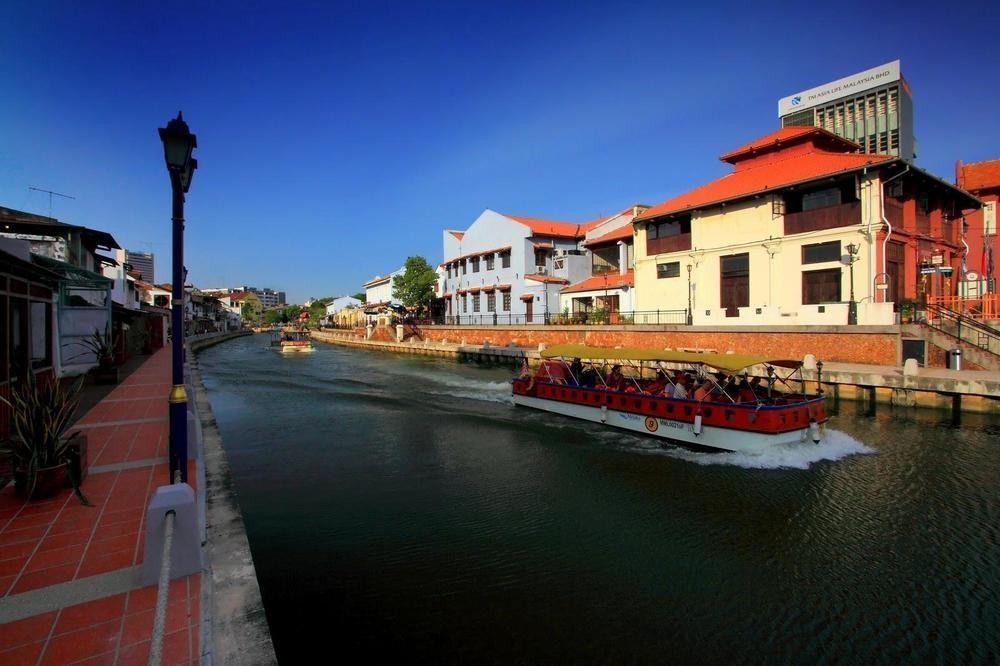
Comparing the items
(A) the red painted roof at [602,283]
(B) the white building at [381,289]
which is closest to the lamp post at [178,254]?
(A) the red painted roof at [602,283]

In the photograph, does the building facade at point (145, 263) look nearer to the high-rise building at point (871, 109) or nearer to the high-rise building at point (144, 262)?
the high-rise building at point (144, 262)

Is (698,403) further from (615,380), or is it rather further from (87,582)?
(87,582)

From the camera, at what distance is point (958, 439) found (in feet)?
44.1

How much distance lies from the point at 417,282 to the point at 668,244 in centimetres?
3102

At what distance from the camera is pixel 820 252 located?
886 inches

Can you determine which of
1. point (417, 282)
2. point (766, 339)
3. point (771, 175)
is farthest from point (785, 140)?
point (417, 282)

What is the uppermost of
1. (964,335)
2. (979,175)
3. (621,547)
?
(979,175)

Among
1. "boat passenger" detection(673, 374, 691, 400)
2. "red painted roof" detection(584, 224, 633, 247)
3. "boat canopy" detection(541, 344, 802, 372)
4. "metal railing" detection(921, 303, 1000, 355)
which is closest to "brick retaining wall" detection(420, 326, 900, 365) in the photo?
"metal railing" detection(921, 303, 1000, 355)

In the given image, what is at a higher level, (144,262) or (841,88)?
(841,88)

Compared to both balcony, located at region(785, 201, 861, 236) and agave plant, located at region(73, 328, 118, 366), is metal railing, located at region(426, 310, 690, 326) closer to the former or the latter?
balcony, located at region(785, 201, 861, 236)

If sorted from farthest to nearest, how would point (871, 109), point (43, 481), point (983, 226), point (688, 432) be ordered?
point (871, 109), point (983, 226), point (688, 432), point (43, 481)

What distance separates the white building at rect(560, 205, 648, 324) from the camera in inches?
1310

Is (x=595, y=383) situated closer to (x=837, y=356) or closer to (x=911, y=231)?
(x=837, y=356)

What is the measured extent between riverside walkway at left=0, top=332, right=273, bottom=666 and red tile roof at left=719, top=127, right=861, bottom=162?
1201 inches
